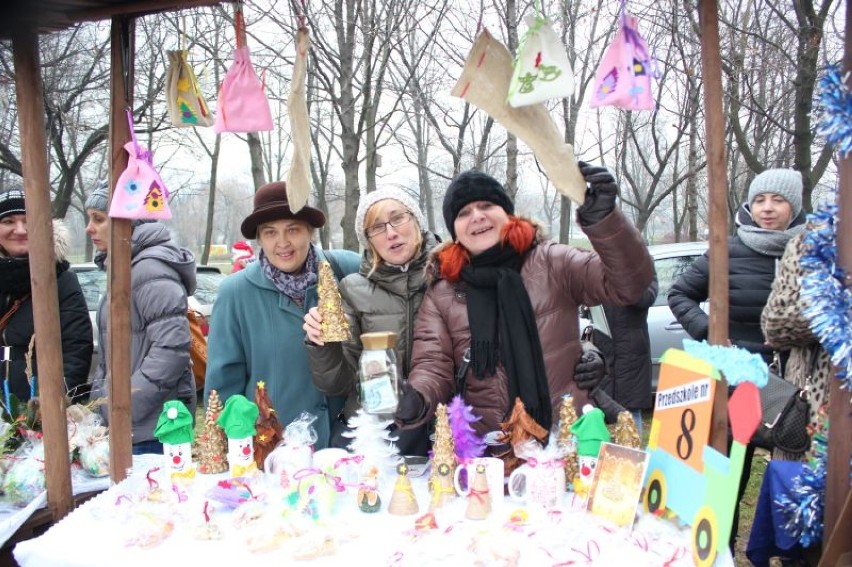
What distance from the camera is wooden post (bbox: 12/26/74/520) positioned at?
87.4 inches

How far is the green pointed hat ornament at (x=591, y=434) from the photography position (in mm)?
1825

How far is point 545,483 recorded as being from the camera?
5.98 feet

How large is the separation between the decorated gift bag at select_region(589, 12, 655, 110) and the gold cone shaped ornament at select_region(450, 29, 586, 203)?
17 cm

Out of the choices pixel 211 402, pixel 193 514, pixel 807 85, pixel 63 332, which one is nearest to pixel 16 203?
pixel 63 332

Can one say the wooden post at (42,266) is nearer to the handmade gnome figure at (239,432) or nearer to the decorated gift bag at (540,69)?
the handmade gnome figure at (239,432)

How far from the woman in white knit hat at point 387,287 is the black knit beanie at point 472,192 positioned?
23 centimetres

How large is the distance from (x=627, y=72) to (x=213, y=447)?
177cm

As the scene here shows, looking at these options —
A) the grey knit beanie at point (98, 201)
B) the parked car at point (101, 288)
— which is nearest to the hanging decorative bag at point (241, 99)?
the grey knit beanie at point (98, 201)

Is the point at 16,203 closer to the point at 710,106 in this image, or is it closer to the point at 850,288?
the point at 710,106

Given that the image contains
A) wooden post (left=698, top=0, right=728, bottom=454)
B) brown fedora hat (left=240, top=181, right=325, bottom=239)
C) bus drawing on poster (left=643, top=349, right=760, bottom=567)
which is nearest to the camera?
bus drawing on poster (left=643, top=349, right=760, bottom=567)

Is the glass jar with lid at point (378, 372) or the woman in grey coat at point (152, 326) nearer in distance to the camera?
the glass jar with lid at point (378, 372)

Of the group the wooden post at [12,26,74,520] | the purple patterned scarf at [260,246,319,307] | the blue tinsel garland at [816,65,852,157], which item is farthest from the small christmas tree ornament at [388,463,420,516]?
the blue tinsel garland at [816,65,852,157]

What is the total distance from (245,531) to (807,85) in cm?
628

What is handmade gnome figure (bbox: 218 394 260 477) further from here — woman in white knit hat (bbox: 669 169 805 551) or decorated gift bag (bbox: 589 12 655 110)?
woman in white knit hat (bbox: 669 169 805 551)
